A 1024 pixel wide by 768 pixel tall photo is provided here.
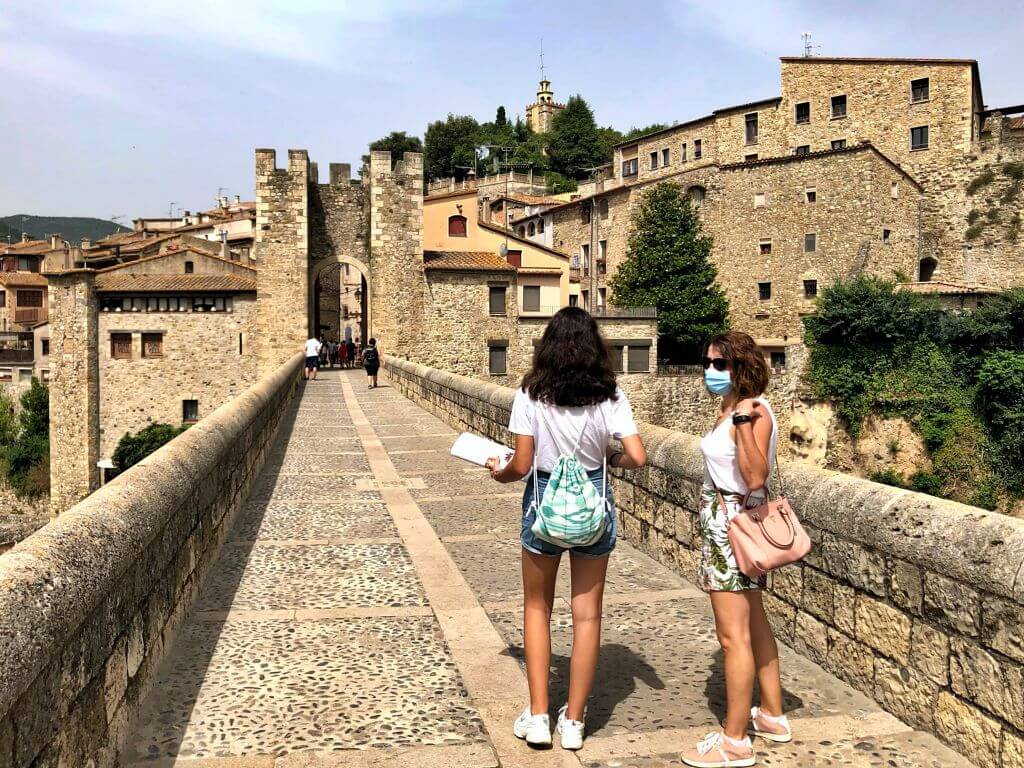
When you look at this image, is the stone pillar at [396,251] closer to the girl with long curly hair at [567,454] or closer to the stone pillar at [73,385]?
the stone pillar at [73,385]

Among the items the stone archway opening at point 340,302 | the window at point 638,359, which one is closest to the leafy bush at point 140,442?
the stone archway opening at point 340,302

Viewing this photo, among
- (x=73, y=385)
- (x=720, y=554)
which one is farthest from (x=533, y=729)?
(x=73, y=385)

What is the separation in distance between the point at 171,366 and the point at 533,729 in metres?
39.2

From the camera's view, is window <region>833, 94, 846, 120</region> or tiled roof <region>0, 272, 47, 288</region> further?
tiled roof <region>0, 272, 47, 288</region>

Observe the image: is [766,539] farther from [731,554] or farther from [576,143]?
[576,143]

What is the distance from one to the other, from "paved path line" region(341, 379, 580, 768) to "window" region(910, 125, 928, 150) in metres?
43.8

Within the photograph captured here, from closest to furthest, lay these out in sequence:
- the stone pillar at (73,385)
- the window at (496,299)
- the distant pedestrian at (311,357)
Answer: the distant pedestrian at (311,357) < the stone pillar at (73,385) < the window at (496,299)

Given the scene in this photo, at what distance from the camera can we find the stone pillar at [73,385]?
38469 mm

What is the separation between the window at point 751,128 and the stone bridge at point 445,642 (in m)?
44.7

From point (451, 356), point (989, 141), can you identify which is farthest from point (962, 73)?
point (451, 356)

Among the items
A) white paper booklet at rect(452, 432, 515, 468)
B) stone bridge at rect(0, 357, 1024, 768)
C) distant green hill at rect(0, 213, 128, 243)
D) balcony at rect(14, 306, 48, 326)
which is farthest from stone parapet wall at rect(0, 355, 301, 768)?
distant green hill at rect(0, 213, 128, 243)

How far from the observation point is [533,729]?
11.4 ft

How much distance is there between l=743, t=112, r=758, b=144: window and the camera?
47.1 metres

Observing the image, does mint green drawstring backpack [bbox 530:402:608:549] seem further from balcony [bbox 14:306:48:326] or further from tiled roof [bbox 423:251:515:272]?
balcony [bbox 14:306:48:326]
